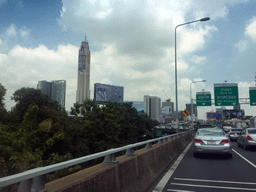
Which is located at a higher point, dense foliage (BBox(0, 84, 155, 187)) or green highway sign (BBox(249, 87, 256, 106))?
green highway sign (BBox(249, 87, 256, 106))

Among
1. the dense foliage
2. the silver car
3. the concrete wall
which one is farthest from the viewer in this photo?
the dense foliage

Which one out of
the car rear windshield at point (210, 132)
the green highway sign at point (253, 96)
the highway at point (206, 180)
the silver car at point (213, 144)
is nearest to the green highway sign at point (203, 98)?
the green highway sign at point (253, 96)

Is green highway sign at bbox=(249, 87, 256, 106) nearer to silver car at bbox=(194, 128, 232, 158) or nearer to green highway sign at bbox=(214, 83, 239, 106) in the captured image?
green highway sign at bbox=(214, 83, 239, 106)

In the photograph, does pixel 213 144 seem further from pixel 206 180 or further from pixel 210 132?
pixel 206 180

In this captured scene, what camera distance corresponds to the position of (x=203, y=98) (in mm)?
35312

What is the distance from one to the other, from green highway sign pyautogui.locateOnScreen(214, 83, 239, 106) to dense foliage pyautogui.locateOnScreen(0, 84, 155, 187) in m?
16.6

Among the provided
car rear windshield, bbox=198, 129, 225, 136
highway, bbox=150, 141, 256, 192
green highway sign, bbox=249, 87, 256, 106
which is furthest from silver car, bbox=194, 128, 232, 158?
green highway sign, bbox=249, 87, 256, 106

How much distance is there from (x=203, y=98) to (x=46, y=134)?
22168 mm

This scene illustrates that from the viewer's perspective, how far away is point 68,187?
2916mm

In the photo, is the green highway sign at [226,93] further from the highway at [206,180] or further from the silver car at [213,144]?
the highway at [206,180]

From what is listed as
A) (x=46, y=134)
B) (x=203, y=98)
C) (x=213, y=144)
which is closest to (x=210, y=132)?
(x=213, y=144)

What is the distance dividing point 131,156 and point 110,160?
132 centimetres

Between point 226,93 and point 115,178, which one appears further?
point 226,93

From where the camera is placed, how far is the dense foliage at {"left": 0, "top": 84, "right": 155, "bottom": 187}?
22812mm
